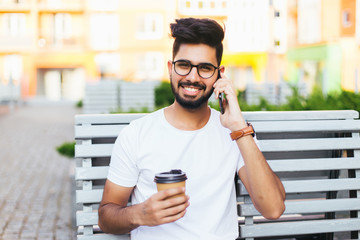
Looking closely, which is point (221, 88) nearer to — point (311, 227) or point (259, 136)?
point (259, 136)

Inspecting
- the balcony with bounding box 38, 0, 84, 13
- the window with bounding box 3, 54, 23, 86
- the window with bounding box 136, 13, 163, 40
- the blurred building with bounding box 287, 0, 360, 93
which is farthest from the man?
the window with bounding box 3, 54, 23, 86

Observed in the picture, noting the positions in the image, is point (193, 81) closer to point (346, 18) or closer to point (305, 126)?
point (305, 126)

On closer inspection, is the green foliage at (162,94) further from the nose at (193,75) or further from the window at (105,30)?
the window at (105,30)

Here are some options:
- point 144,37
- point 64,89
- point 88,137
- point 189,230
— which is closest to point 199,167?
point 189,230

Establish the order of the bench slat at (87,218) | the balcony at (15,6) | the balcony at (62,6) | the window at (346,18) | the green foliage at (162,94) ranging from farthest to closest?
the balcony at (62,6), the balcony at (15,6), the window at (346,18), the green foliage at (162,94), the bench slat at (87,218)

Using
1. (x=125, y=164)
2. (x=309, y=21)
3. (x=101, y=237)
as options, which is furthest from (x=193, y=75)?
(x=309, y=21)

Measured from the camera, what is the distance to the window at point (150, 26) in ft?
120

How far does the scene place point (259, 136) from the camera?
2.96 metres

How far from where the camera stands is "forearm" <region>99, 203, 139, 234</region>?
232 cm

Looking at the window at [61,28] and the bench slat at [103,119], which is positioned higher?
the window at [61,28]

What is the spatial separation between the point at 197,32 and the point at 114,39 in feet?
117

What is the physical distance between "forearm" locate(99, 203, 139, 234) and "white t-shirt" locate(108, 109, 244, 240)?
116 millimetres

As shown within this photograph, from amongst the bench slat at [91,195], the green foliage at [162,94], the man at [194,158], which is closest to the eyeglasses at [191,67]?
the man at [194,158]

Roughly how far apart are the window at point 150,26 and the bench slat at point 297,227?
34401 millimetres
